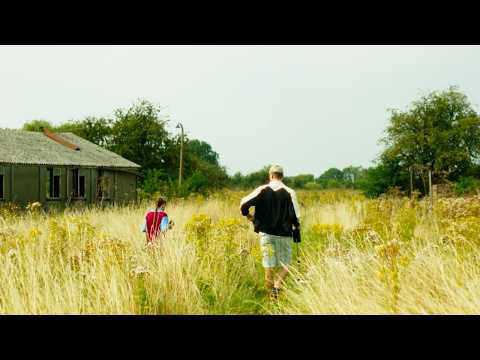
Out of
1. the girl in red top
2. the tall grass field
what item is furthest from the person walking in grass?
the girl in red top

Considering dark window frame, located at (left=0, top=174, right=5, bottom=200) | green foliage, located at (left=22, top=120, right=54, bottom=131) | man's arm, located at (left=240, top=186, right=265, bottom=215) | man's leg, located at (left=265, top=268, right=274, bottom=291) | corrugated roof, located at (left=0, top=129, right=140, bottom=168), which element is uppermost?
green foliage, located at (left=22, top=120, right=54, bottom=131)

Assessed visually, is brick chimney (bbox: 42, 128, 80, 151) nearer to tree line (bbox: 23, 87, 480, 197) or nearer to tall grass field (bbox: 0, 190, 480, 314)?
tree line (bbox: 23, 87, 480, 197)

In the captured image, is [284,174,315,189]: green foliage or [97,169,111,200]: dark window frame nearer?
[284,174,315,189]: green foliage

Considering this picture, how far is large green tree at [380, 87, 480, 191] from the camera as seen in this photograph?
28.4 metres

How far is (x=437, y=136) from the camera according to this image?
29.3m

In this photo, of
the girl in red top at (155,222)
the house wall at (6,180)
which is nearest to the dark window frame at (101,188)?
the house wall at (6,180)

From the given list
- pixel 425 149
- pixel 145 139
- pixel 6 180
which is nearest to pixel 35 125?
pixel 145 139

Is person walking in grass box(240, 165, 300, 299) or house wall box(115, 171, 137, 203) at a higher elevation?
house wall box(115, 171, 137, 203)

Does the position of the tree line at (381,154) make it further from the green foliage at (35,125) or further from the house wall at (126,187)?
the green foliage at (35,125)
